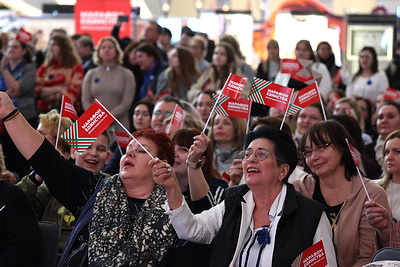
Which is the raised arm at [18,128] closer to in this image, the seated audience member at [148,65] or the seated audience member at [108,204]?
the seated audience member at [108,204]

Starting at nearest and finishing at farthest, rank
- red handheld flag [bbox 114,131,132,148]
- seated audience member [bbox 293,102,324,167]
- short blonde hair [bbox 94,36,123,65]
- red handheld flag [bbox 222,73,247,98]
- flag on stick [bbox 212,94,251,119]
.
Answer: red handheld flag [bbox 222,73,247,98] < red handheld flag [bbox 114,131,132,148] < flag on stick [bbox 212,94,251,119] < seated audience member [bbox 293,102,324,167] < short blonde hair [bbox 94,36,123,65]

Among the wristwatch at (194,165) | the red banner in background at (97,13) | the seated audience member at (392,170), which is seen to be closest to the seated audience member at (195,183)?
the wristwatch at (194,165)

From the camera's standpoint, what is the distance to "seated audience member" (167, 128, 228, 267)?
4672 mm

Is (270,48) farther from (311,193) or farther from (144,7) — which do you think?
(144,7)

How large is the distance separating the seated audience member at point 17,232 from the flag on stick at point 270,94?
74.8 inches

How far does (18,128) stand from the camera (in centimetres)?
458

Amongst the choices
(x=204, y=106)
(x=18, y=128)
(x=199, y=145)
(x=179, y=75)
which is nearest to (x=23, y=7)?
(x=179, y=75)

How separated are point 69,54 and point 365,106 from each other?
378 centimetres

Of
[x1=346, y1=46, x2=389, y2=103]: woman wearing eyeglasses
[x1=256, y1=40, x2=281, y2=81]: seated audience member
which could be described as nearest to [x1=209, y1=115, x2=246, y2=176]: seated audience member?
[x1=256, y1=40, x2=281, y2=81]: seated audience member

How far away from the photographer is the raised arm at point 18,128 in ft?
14.9

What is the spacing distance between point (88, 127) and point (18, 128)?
22.0 inches

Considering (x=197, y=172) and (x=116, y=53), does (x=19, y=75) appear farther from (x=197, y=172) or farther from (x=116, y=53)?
(x=197, y=172)

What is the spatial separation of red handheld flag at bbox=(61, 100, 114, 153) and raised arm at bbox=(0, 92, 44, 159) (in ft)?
1.38

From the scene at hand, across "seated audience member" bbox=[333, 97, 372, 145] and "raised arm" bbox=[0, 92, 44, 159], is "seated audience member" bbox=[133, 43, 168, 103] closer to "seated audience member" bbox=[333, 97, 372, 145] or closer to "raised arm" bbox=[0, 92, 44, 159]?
"seated audience member" bbox=[333, 97, 372, 145]
